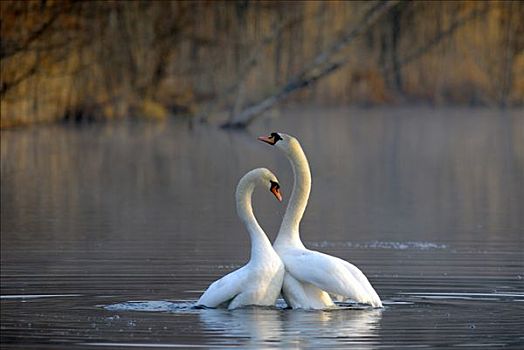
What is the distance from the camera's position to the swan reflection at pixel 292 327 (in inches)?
374

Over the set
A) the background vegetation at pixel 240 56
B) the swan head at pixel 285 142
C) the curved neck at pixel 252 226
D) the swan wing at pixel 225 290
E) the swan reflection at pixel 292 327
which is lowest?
the swan reflection at pixel 292 327

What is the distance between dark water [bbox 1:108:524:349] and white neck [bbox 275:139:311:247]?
73 cm

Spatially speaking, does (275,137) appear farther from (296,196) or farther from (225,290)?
(225,290)

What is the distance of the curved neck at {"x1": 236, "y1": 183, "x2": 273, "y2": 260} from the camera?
11.2 metres

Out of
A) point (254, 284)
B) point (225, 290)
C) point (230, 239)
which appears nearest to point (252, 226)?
point (254, 284)

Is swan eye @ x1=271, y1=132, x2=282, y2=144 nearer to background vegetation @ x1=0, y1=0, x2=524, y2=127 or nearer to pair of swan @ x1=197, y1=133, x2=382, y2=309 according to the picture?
pair of swan @ x1=197, y1=133, x2=382, y2=309

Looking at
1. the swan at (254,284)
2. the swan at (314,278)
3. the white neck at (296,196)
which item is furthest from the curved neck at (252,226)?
the white neck at (296,196)

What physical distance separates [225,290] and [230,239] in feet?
15.8

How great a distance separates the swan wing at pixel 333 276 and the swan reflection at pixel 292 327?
0.43 feet

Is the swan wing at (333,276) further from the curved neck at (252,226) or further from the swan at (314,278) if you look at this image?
the curved neck at (252,226)

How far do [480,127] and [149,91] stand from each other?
9.07 meters

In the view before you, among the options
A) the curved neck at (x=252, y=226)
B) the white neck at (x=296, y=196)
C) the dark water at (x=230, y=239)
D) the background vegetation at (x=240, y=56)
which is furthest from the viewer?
the background vegetation at (x=240, y=56)

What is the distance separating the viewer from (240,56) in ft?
136

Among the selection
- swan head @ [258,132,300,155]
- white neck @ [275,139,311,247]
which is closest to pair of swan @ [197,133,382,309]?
white neck @ [275,139,311,247]
